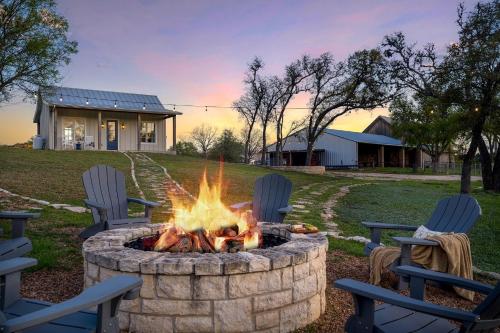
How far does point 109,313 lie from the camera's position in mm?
1772

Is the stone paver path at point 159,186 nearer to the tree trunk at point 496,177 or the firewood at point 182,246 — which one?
the firewood at point 182,246

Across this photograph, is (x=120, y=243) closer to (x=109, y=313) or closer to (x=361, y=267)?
(x=109, y=313)

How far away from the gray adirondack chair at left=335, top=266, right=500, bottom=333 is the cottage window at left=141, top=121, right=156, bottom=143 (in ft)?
71.5

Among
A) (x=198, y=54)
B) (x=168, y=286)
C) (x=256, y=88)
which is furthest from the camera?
(x=256, y=88)

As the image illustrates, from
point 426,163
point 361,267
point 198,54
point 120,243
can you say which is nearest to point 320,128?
point 198,54

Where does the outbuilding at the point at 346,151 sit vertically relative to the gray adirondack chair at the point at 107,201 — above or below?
above

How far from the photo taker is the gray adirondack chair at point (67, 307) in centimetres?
143

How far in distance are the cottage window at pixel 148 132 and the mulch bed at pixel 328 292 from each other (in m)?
19.7

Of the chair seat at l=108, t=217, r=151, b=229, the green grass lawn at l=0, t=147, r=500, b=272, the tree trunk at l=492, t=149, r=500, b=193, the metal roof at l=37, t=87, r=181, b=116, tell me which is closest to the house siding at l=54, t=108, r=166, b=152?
the metal roof at l=37, t=87, r=181, b=116

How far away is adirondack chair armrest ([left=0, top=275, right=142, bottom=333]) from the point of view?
1.37 metres

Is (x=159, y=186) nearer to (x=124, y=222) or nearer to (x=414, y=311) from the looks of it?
(x=124, y=222)

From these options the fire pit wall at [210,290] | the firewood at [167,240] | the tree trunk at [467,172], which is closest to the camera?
the fire pit wall at [210,290]

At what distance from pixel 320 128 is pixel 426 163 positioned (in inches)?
713

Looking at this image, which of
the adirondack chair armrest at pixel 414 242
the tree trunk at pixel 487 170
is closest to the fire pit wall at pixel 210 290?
the adirondack chair armrest at pixel 414 242
